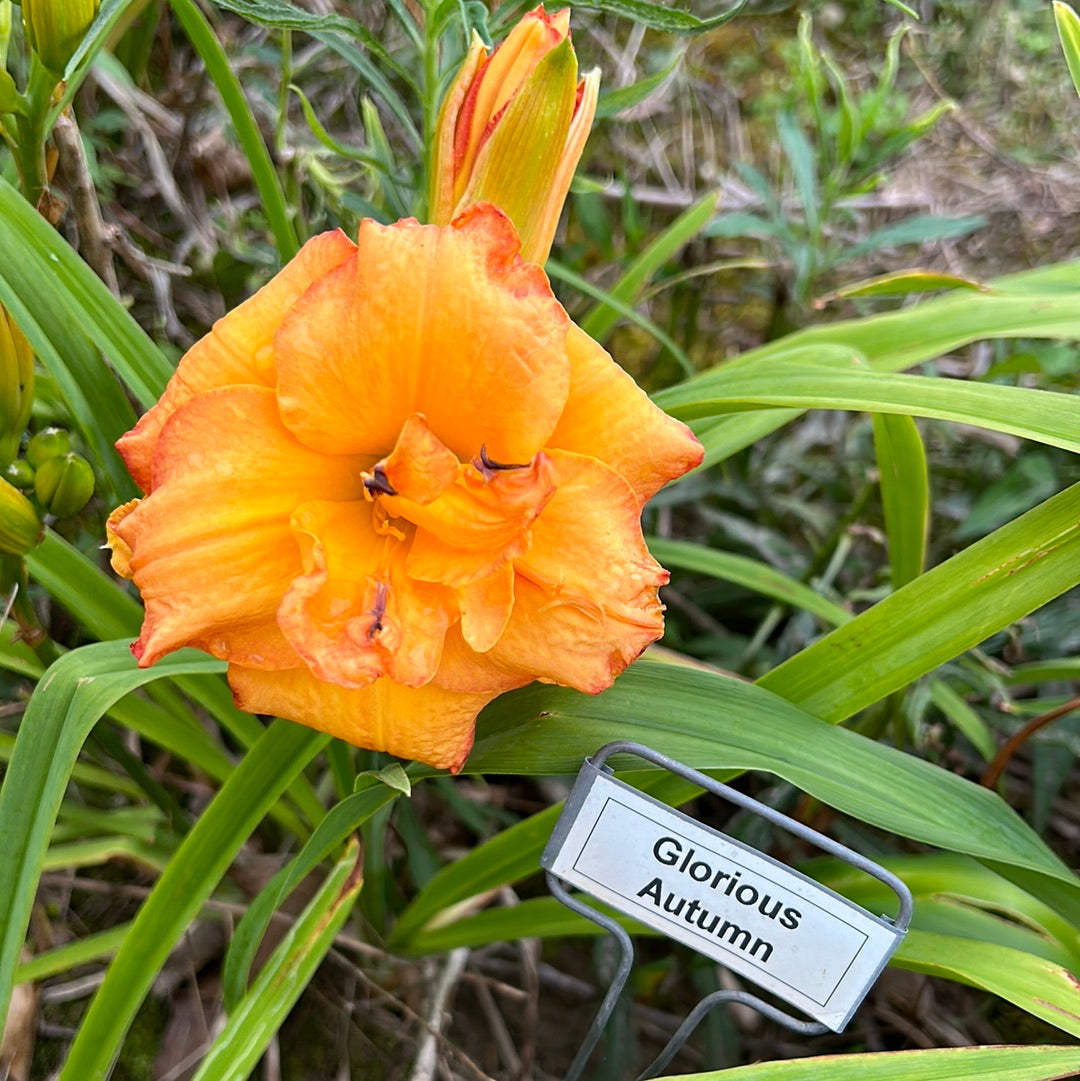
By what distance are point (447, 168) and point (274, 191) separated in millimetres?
264

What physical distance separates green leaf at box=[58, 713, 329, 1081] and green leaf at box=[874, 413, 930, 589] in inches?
19.5

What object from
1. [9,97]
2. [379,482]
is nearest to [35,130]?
[9,97]

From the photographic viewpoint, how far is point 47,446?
0.60 metres

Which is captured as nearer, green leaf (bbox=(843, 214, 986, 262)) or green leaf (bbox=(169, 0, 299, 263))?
green leaf (bbox=(169, 0, 299, 263))

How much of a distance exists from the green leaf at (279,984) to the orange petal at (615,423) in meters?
0.41

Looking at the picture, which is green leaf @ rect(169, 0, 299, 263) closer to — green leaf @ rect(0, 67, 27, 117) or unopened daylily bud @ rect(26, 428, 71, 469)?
green leaf @ rect(0, 67, 27, 117)

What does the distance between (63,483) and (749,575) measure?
0.63 meters

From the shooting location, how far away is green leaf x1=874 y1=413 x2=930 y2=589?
77 cm

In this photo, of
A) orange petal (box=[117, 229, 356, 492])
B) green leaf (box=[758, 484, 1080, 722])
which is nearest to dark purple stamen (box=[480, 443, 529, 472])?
orange petal (box=[117, 229, 356, 492])

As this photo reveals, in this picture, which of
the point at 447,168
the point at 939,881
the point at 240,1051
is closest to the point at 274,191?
the point at 447,168

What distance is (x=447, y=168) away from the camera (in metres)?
0.57

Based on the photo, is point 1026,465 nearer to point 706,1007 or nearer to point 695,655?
point 695,655

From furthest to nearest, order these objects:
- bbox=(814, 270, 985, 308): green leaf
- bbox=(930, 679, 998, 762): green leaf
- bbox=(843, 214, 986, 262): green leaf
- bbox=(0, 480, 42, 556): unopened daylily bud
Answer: bbox=(843, 214, 986, 262): green leaf → bbox=(930, 679, 998, 762): green leaf → bbox=(814, 270, 985, 308): green leaf → bbox=(0, 480, 42, 556): unopened daylily bud

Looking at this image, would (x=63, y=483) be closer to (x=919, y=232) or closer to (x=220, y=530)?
(x=220, y=530)
